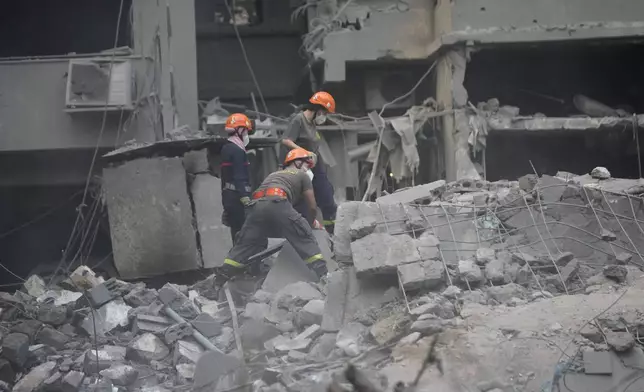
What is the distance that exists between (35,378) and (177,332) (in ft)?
3.75

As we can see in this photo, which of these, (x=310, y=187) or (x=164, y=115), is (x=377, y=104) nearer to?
(x=164, y=115)

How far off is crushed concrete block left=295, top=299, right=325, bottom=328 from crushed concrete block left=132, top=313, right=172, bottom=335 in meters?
1.29

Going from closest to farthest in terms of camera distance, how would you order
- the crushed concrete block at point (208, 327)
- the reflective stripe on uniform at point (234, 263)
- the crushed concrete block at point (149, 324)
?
the crushed concrete block at point (208, 327), the crushed concrete block at point (149, 324), the reflective stripe on uniform at point (234, 263)

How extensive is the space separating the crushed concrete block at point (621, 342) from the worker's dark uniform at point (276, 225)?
10.6 ft

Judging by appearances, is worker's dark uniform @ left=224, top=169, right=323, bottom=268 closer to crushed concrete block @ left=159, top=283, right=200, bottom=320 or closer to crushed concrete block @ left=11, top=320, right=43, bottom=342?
crushed concrete block @ left=159, top=283, right=200, bottom=320

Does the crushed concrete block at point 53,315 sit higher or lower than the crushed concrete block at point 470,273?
lower

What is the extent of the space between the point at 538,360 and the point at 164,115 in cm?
712

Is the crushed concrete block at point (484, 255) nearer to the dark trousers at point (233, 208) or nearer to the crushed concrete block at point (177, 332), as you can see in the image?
the crushed concrete block at point (177, 332)

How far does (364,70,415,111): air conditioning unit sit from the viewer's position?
1227 centimetres

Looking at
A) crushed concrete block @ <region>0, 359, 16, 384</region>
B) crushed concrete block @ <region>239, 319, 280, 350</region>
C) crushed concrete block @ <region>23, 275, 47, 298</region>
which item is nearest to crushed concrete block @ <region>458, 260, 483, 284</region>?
crushed concrete block @ <region>239, 319, 280, 350</region>

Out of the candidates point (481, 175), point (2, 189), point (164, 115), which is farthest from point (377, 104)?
point (2, 189)

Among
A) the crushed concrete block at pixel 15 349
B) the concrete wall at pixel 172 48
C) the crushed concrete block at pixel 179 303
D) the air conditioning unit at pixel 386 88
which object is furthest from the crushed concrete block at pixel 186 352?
the air conditioning unit at pixel 386 88

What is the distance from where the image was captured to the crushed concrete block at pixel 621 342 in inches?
185

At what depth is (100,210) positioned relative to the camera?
10.3 metres
